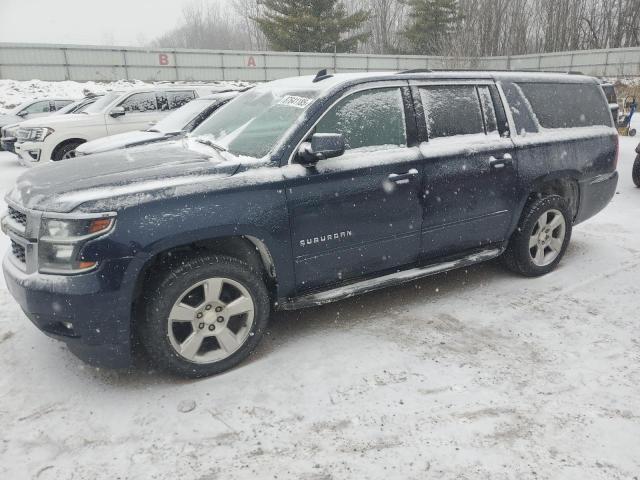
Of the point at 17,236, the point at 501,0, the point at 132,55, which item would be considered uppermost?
the point at 501,0

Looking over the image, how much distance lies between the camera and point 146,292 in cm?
283

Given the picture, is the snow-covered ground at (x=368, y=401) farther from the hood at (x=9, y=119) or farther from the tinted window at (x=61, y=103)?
the tinted window at (x=61, y=103)

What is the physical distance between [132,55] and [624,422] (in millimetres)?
31463

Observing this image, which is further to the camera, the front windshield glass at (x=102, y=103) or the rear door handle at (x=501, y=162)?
the front windshield glass at (x=102, y=103)

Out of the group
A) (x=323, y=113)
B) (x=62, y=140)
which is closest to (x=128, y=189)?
(x=323, y=113)

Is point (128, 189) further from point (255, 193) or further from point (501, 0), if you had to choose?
point (501, 0)

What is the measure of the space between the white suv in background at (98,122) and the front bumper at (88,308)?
8.25 meters

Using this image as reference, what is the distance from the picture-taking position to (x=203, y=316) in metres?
2.97

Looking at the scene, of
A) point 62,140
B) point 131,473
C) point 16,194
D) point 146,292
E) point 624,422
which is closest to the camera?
point 131,473

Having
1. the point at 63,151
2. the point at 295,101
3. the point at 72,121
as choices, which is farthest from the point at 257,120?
the point at 63,151

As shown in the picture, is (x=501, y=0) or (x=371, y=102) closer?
(x=371, y=102)

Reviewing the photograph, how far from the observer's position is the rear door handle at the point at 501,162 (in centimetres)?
394

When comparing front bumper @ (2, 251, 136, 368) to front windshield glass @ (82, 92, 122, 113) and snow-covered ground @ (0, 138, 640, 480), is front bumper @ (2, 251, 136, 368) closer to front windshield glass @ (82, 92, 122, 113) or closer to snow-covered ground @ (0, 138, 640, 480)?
snow-covered ground @ (0, 138, 640, 480)

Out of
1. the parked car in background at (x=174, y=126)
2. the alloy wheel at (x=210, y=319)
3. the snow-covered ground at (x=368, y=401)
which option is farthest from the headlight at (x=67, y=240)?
the parked car in background at (x=174, y=126)
